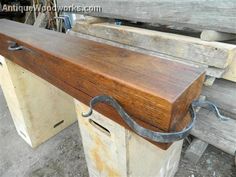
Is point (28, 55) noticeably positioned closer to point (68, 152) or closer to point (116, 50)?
point (116, 50)

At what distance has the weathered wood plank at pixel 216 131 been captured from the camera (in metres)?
1.04

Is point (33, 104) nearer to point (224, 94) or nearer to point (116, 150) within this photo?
point (116, 150)

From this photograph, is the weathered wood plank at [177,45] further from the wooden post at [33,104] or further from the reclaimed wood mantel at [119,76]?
the wooden post at [33,104]

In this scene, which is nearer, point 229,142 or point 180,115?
point 180,115

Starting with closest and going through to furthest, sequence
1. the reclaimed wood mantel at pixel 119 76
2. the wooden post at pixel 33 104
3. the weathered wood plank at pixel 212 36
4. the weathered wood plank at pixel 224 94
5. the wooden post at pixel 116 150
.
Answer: the reclaimed wood mantel at pixel 119 76 < the wooden post at pixel 116 150 < the weathered wood plank at pixel 212 36 < the weathered wood plank at pixel 224 94 < the wooden post at pixel 33 104

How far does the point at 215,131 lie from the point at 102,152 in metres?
0.68

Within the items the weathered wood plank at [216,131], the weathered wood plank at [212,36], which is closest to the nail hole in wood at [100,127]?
the weathered wood plank at [212,36]

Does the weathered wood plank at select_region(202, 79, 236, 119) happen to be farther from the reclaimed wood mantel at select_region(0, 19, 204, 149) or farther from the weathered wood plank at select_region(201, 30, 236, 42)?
the reclaimed wood mantel at select_region(0, 19, 204, 149)

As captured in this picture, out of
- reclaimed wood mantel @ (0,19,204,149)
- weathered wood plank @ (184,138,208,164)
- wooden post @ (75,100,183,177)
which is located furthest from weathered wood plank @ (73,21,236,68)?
weathered wood plank @ (184,138,208,164)

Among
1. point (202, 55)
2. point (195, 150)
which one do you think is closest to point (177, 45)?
point (202, 55)

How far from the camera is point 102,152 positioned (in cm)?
79

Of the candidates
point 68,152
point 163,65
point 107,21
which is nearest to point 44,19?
point 107,21

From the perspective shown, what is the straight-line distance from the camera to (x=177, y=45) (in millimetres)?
820

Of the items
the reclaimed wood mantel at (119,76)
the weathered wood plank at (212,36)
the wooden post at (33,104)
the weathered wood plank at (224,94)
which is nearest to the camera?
the reclaimed wood mantel at (119,76)
